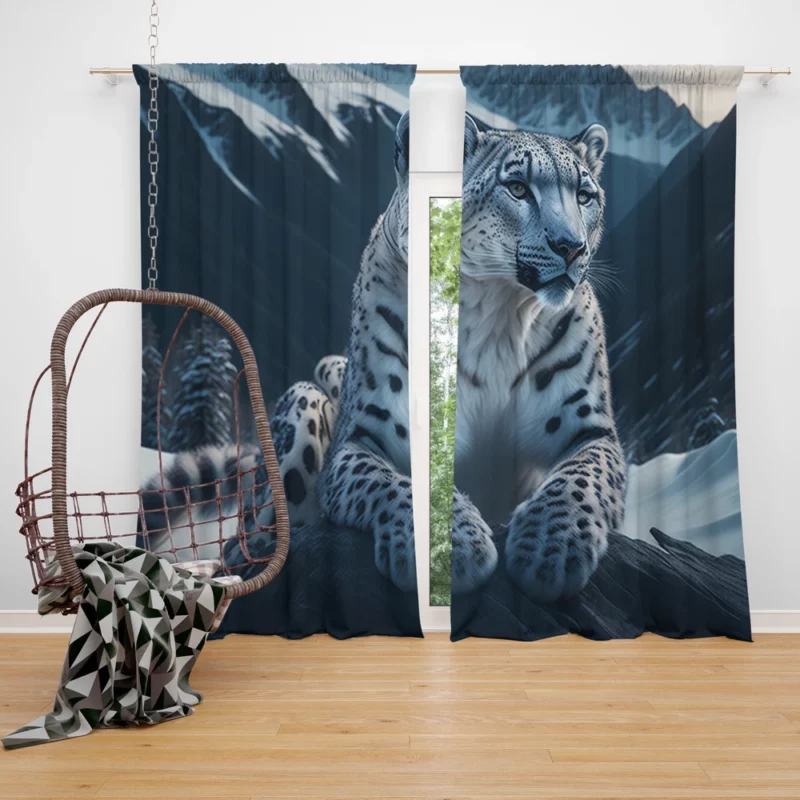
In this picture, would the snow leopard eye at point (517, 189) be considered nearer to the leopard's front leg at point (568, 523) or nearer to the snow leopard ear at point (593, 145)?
the snow leopard ear at point (593, 145)

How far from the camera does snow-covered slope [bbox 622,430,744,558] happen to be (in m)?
3.09

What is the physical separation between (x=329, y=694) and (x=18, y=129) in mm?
2585

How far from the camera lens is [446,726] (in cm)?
214

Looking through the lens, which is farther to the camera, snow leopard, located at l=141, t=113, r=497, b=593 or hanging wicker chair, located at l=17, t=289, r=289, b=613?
snow leopard, located at l=141, t=113, r=497, b=593

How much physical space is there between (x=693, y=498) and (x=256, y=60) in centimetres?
252

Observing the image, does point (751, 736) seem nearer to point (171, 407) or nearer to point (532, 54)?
point (171, 407)

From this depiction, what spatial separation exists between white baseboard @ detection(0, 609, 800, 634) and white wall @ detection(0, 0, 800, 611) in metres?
0.07

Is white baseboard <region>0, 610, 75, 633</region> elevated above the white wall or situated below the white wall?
below

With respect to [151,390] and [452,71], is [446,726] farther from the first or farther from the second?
[452,71]

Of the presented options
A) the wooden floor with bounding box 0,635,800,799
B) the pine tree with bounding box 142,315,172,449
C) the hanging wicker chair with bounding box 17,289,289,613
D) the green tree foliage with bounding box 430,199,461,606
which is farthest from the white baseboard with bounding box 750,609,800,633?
the pine tree with bounding box 142,315,172,449

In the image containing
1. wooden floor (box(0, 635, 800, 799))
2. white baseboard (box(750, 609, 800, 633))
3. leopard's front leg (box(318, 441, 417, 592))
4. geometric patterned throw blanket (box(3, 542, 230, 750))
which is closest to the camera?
wooden floor (box(0, 635, 800, 799))

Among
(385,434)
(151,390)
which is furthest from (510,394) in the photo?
(151,390)

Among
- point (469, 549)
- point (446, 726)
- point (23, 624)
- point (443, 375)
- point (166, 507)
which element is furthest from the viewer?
point (443, 375)

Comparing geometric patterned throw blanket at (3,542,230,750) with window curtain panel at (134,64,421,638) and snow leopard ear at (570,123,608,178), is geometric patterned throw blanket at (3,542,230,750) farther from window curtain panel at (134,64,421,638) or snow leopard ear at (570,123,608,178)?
snow leopard ear at (570,123,608,178)
